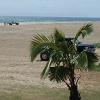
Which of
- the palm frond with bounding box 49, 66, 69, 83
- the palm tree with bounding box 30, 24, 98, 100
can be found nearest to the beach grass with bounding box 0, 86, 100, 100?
the palm tree with bounding box 30, 24, 98, 100

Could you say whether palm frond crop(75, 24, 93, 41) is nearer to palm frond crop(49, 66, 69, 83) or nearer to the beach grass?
palm frond crop(49, 66, 69, 83)

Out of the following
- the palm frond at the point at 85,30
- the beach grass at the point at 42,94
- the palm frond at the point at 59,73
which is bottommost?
the beach grass at the point at 42,94

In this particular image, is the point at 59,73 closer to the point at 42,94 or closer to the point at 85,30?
the point at 85,30

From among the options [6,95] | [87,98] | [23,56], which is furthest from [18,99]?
[23,56]

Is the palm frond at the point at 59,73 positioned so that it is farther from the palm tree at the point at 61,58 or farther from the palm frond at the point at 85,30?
the palm frond at the point at 85,30

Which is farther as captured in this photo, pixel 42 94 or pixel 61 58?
pixel 42 94

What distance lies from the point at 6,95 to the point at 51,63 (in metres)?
5.37

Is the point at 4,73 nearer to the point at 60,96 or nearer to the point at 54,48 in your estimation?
the point at 60,96

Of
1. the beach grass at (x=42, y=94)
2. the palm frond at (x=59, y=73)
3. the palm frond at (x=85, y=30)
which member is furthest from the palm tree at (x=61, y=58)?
the beach grass at (x=42, y=94)

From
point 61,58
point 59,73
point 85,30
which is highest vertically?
point 85,30

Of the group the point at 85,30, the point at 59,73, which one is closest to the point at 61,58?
the point at 59,73

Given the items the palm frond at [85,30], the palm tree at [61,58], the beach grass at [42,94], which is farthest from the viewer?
the beach grass at [42,94]

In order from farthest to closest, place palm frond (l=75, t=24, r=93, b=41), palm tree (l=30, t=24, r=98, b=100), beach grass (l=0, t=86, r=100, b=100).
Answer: beach grass (l=0, t=86, r=100, b=100), palm frond (l=75, t=24, r=93, b=41), palm tree (l=30, t=24, r=98, b=100)

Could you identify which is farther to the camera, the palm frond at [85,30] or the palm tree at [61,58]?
the palm frond at [85,30]
